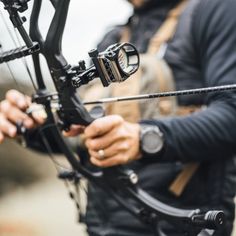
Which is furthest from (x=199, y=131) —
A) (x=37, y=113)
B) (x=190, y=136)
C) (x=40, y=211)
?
(x=40, y=211)

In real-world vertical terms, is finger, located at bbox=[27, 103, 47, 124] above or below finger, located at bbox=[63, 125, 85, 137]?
above

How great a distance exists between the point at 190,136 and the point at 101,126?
0.91 ft

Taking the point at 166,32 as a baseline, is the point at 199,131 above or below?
below

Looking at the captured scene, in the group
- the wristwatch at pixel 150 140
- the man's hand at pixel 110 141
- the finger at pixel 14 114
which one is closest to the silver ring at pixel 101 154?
the man's hand at pixel 110 141

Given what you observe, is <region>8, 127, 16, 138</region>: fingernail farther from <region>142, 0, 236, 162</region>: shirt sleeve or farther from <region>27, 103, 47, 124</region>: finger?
<region>142, 0, 236, 162</region>: shirt sleeve

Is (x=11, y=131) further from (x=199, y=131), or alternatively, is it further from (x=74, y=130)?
(x=199, y=131)

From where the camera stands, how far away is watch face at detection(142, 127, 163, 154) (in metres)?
1.46

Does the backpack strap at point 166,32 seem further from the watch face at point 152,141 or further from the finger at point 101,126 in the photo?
the finger at point 101,126

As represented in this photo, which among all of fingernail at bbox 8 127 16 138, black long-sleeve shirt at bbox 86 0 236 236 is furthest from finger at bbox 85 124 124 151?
fingernail at bbox 8 127 16 138

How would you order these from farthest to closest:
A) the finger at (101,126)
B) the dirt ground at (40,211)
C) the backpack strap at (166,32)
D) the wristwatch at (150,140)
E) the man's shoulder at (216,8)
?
the dirt ground at (40,211)
the backpack strap at (166,32)
the man's shoulder at (216,8)
the wristwatch at (150,140)
the finger at (101,126)

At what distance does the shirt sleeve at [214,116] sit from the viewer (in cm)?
152

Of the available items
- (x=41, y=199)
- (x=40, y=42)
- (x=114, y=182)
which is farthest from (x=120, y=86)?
(x=41, y=199)

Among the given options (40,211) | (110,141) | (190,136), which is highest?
(110,141)

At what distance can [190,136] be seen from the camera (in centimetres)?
153
